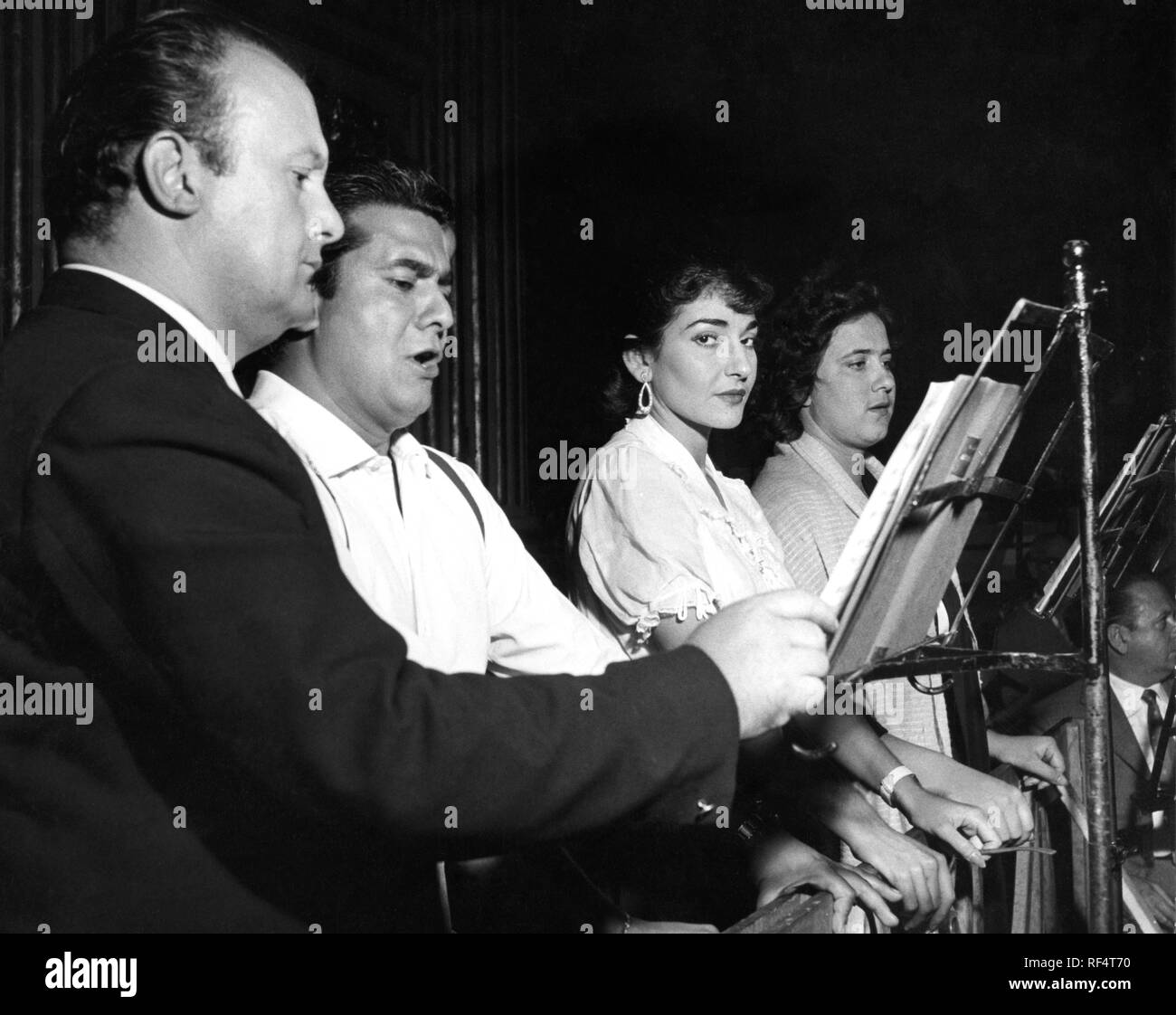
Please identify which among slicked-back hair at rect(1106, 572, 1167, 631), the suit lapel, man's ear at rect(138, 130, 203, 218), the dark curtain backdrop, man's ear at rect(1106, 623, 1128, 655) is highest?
the dark curtain backdrop

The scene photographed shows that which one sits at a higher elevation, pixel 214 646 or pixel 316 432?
pixel 316 432

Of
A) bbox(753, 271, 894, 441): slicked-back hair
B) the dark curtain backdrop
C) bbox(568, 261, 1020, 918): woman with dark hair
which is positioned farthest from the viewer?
the dark curtain backdrop

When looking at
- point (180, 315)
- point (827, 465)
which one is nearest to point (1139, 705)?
point (827, 465)

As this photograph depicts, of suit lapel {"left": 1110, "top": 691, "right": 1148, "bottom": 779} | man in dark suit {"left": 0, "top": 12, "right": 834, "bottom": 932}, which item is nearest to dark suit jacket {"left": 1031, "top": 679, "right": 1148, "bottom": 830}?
suit lapel {"left": 1110, "top": 691, "right": 1148, "bottom": 779}

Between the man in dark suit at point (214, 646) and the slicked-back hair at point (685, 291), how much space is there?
1264 mm

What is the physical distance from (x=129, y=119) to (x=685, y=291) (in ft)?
4.54

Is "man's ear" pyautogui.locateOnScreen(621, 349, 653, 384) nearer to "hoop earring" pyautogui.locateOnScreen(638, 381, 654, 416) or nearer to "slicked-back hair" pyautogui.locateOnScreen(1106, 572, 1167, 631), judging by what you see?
"hoop earring" pyautogui.locateOnScreen(638, 381, 654, 416)

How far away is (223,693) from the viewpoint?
908 mm

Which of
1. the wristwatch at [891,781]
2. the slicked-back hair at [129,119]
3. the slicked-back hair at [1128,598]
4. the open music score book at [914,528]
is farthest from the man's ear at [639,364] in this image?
the slicked-back hair at [129,119]

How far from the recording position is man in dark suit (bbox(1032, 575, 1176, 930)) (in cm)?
238

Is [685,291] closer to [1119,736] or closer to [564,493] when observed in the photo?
[564,493]

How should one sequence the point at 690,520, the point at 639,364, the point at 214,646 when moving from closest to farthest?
the point at 214,646
the point at 690,520
the point at 639,364

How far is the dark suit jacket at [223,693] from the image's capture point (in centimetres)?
91

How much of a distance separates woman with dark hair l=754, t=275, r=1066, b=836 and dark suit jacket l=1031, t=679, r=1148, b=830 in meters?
0.09
